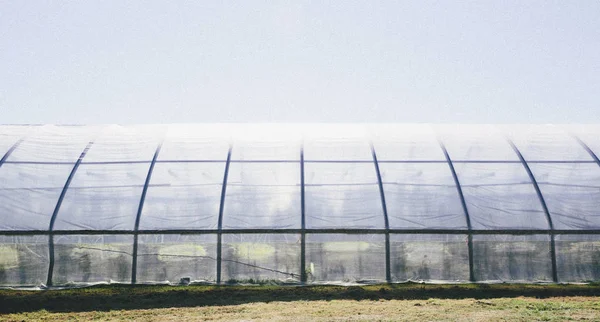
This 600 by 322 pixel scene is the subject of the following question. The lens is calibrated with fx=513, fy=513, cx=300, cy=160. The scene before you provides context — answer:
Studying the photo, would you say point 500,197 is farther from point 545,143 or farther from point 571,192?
point 545,143

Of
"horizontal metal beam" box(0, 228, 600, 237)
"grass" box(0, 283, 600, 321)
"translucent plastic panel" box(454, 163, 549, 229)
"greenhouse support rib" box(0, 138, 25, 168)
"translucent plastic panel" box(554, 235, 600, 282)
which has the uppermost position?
"greenhouse support rib" box(0, 138, 25, 168)

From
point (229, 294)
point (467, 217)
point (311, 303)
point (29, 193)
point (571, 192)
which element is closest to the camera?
point (311, 303)

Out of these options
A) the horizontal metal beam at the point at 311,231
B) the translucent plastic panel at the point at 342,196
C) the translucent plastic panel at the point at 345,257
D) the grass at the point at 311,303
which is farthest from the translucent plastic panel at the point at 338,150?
the grass at the point at 311,303

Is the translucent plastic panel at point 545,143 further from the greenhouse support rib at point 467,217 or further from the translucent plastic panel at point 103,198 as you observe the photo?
the translucent plastic panel at point 103,198

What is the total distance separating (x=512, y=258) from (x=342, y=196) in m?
5.01

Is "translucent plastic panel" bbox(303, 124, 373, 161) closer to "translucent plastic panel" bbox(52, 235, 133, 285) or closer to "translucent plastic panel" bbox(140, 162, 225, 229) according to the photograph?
"translucent plastic panel" bbox(140, 162, 225, 229)

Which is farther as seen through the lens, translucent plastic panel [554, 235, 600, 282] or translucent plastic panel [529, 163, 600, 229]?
translucent plastic panel [529, 163, 600, 229]

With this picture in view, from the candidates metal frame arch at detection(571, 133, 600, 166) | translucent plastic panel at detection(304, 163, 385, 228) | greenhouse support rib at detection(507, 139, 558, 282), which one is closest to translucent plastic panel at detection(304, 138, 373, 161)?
translucent plastic panel at detection(304, 163, 385, 228)

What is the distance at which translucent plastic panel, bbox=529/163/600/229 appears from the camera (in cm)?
1473

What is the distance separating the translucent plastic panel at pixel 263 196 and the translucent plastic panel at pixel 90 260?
2881 millimetres

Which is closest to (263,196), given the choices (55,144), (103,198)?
(103,198)

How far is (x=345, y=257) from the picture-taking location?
14031 mm

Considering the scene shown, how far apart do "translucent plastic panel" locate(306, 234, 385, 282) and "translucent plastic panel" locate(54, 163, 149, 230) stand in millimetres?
5125

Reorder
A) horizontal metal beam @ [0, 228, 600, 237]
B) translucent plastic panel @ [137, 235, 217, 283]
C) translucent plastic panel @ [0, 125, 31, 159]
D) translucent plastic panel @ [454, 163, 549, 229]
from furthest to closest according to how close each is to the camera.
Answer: translucent plastic panel @ [0, 125, 31, 159]
translucent plastic panel @ [454, 163, 549, 229]
horizontal metal beam @ [0, 228, 600, 237]
translucent plastic panel @ [137, 235, 217, 283]
